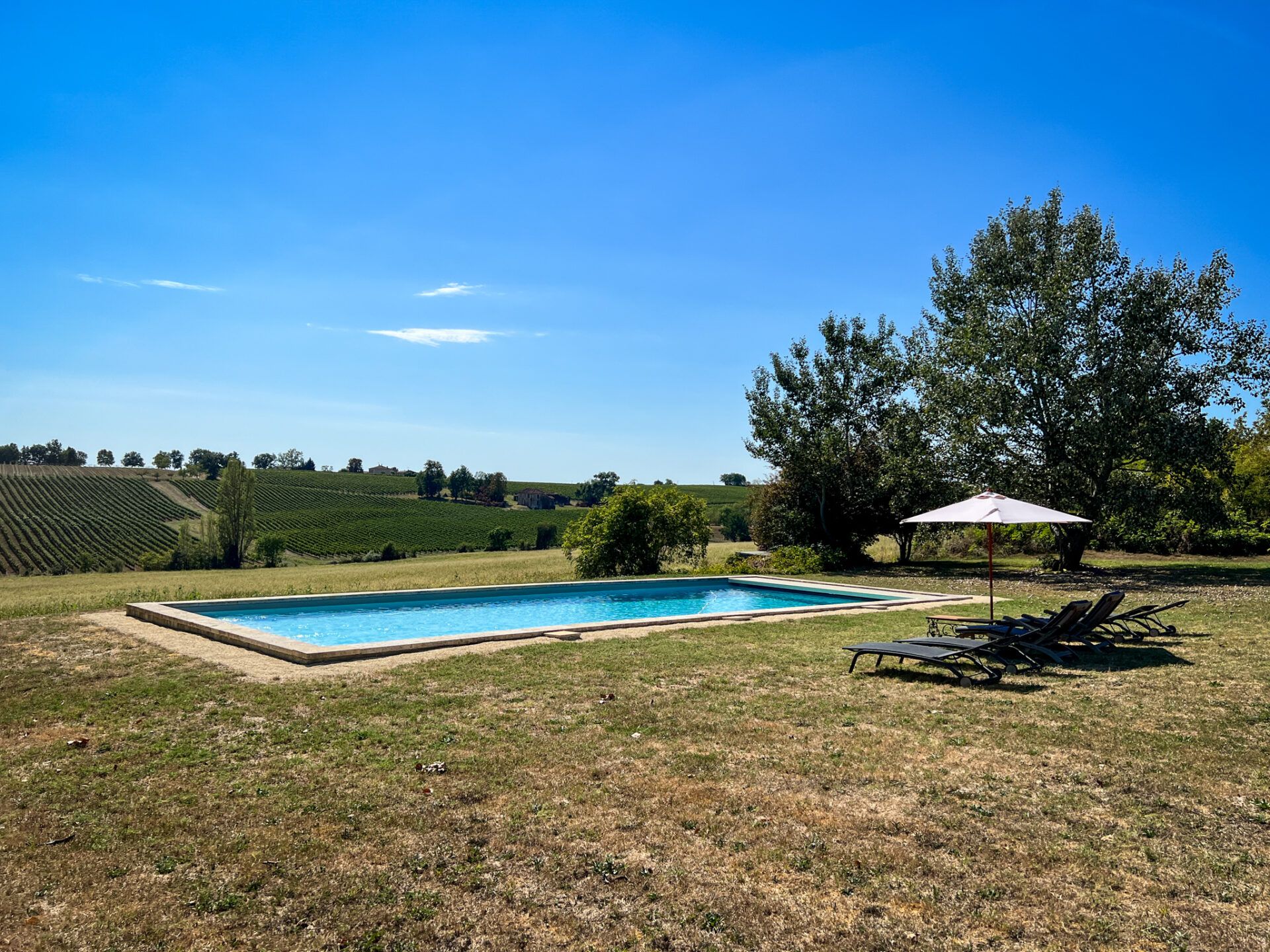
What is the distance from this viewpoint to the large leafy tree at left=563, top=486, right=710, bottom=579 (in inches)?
953

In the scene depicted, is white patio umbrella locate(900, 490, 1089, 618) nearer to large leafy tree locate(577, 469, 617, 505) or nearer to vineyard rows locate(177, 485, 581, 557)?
vineyard rows locate(177, 485, 581, 557)

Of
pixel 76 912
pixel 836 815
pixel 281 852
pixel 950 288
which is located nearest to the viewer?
pixel 76 912

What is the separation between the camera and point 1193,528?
85.2 feet

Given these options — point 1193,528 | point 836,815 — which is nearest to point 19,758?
point 836,815

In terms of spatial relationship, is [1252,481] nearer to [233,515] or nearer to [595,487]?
[233,515]

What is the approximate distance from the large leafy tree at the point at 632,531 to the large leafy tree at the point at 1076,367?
8.26 m

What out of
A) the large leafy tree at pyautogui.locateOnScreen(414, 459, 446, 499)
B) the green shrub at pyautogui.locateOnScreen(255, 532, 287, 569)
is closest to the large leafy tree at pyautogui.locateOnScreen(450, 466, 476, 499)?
the large leafy tree at pyautogui.locateOnScreen(414, 459, 446, 499)

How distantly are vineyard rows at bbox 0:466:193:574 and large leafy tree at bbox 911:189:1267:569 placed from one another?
59.6m

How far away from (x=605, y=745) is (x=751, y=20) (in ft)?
41.3

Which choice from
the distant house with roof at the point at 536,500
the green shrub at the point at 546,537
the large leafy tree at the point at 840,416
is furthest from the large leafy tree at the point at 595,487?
the large leafy tree at the point at 840,416

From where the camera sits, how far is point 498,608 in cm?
1745

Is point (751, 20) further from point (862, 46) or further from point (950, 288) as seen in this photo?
point (950, 288)

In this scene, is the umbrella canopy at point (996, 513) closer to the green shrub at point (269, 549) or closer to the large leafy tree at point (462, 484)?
the green shrub at point (269, 549)

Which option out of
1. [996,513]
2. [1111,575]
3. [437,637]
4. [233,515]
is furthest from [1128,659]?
[233,515]
